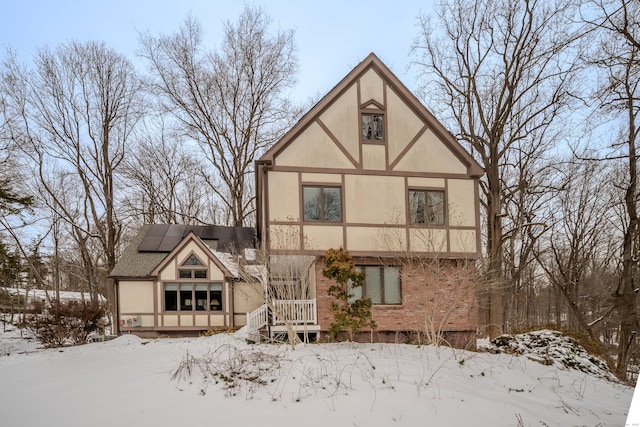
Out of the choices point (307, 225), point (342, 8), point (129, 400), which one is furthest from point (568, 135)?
point (129, 400)

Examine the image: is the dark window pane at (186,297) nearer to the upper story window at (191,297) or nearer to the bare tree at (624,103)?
the upper story window at (191,297)

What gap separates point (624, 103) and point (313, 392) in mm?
6358

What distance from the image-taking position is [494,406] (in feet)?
16.2

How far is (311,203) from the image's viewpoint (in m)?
9.99

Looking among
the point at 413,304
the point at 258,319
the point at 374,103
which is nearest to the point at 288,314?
the point at 258,319

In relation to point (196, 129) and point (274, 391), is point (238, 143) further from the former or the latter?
point (274, 391)

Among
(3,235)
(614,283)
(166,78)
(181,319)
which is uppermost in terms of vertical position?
(166,78)

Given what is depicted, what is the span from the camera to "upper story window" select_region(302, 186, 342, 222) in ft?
32.7

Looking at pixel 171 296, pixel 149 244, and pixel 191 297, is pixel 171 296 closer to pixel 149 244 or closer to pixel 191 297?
pixel 191 297

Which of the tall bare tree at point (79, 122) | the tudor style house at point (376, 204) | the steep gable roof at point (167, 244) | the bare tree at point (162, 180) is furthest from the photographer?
the bare tree at point (162, 180)

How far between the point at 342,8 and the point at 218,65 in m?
9.49

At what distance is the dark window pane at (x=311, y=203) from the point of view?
995cm

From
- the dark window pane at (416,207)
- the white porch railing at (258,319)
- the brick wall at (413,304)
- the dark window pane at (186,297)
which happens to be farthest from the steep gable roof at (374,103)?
the dark window pane at (186,297)

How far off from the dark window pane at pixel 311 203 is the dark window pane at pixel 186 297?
477cm
